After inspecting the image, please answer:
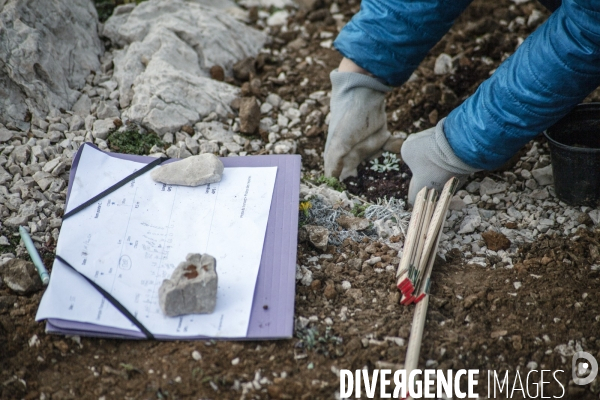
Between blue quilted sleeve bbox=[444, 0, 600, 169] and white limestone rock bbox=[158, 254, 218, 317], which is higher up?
blue quilted sleeve bbox=[444, 0, 600, 169]

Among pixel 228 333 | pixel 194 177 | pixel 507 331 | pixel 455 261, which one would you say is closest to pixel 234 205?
pixel 194 177

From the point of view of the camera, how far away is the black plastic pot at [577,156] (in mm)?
2057

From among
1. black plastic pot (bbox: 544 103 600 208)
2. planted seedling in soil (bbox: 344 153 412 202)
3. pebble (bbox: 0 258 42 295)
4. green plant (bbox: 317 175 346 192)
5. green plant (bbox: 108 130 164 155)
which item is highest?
black plastic pot (bbox: 544 103 600 208)

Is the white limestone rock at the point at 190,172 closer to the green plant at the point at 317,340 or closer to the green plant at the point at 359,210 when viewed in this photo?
the green plant at the point at 359,210

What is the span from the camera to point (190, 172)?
2.05 m

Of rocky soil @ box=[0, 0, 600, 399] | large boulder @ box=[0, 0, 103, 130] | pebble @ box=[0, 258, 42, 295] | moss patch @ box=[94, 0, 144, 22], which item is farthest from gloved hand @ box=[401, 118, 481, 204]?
moss patch @ box=[94, 0, 144, 22]

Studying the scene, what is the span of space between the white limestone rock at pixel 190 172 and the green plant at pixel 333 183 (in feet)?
1.68

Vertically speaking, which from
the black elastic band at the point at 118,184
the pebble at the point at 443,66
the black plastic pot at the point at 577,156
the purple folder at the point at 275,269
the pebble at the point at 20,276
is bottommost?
the pebble at the point at 20,276

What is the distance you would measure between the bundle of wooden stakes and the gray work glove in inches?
17.2

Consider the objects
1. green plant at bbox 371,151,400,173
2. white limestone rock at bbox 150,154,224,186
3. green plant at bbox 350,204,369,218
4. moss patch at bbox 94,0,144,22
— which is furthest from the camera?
moss patch at bbox 94,0,144,22

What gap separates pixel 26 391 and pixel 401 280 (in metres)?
1.15

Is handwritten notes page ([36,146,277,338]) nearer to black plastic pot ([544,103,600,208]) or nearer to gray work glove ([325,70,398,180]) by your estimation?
gray work glove ([325,70,398,180])

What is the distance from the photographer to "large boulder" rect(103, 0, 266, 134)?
2.48 metres

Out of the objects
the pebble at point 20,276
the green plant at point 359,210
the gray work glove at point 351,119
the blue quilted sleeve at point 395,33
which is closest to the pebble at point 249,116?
the gray work glove at point 351,119
